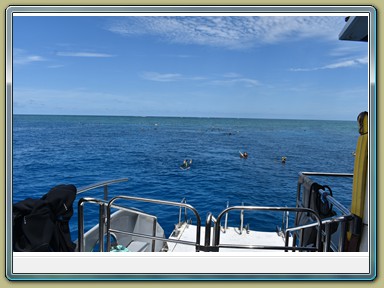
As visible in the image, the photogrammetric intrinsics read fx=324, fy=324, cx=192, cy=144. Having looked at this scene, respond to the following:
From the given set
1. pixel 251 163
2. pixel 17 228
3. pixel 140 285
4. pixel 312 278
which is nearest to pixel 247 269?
pixel 312 278

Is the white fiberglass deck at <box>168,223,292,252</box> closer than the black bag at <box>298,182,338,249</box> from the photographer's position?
No

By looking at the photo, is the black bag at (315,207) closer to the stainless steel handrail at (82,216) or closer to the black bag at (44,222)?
the stainless steel handrail at (82,216)

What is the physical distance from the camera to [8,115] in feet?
7.00

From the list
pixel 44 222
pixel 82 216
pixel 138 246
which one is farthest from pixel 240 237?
pixel 44 222

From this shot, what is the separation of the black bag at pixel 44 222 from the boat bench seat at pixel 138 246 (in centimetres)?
219

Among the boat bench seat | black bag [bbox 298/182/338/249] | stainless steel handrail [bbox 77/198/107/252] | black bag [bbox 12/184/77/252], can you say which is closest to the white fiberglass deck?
the boat bench seat

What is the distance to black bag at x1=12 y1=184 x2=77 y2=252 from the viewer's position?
94.1 inches

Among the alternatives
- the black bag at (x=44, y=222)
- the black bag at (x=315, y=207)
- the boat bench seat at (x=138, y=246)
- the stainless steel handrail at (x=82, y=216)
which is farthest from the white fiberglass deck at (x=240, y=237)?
the black bag at (x=44, y=222)

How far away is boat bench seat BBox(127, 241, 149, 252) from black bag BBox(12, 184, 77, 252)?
219cm

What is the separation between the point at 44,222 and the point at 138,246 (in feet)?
8.60

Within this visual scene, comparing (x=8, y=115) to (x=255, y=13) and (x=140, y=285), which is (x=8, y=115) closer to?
Answer: (x=140, y=285)

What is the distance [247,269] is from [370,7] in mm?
1969

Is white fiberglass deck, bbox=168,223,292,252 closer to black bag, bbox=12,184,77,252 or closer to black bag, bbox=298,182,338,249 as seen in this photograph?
black bag, bbox=298,182,338,249

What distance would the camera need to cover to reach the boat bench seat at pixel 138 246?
479 centimetres
